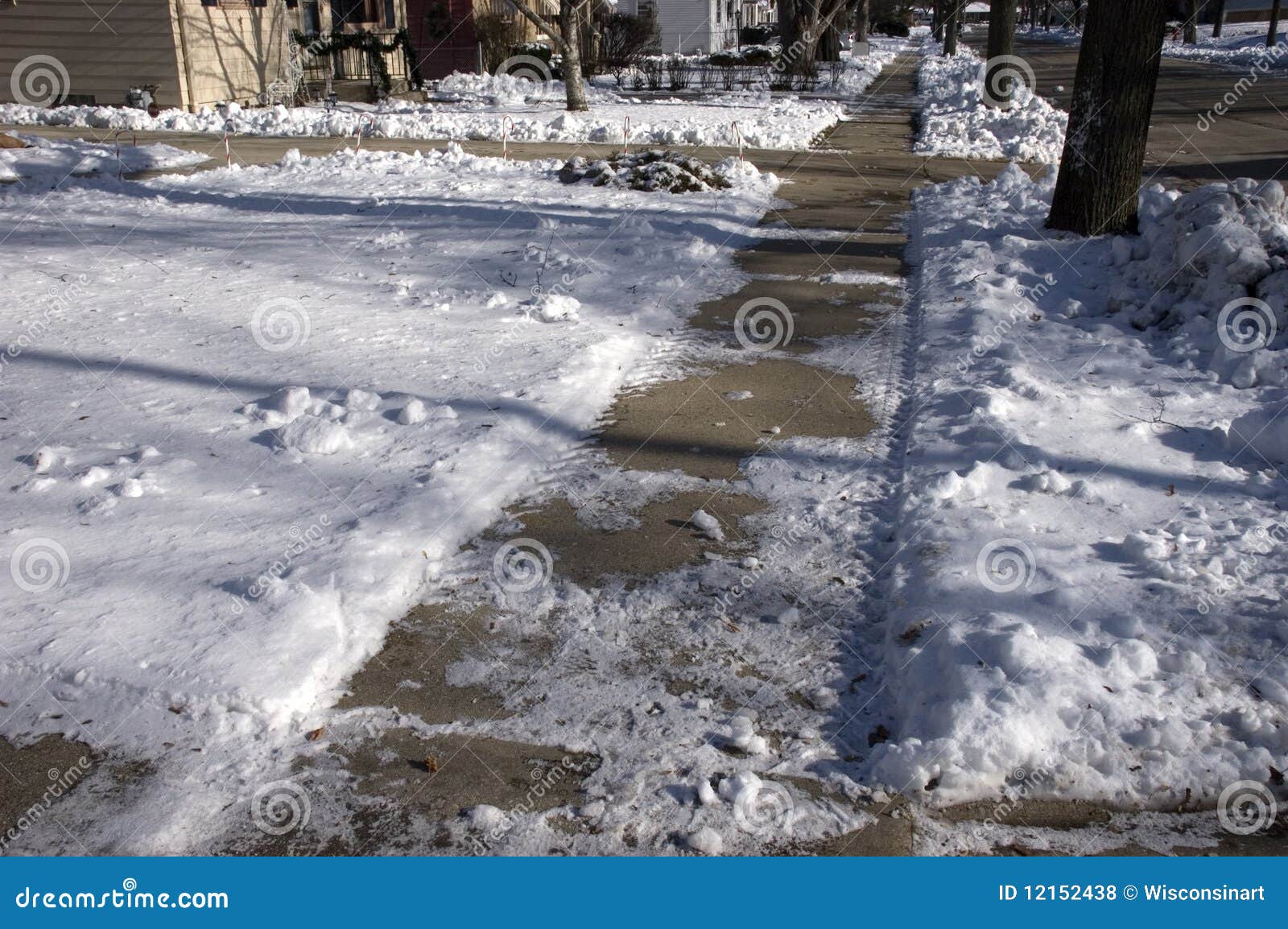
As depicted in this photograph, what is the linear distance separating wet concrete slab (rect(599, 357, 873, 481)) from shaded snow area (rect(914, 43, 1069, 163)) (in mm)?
11781

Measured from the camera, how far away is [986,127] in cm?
2003

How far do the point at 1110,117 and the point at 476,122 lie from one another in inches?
546

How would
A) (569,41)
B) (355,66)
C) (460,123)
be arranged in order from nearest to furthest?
1. (460,123)
2. (569,41)
3. (355,66)

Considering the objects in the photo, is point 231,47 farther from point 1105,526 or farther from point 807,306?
point 1105,526

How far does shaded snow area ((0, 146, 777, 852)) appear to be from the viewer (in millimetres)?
3625

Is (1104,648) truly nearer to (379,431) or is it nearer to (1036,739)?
(1036,739)

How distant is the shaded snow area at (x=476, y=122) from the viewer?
1912 centimetres

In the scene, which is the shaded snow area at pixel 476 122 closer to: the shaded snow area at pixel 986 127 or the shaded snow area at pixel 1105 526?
the shaded snow area at pixel 986 127

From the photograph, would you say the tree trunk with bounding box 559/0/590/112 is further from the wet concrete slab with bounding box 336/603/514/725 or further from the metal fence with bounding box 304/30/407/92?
the wet concrete slab with bounding box 336/603/514/725

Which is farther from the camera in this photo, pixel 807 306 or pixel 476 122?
pixel 476 122

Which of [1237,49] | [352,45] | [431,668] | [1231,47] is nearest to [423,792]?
[431,668]

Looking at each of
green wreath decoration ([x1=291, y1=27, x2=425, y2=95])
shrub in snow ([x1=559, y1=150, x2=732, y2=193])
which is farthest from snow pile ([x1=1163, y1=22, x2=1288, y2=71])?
shrub in snow ([x1=559, y1=150, x2=732, y2=193])

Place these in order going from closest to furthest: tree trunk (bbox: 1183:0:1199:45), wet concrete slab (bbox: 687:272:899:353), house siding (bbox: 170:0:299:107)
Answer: wet concrete slab (bbox: 687:272:899:353) < house siding (bbox: 170:0:299:107) < tree trunk (bbox: 1183:0:1199:45)

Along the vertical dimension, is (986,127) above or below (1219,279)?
above
